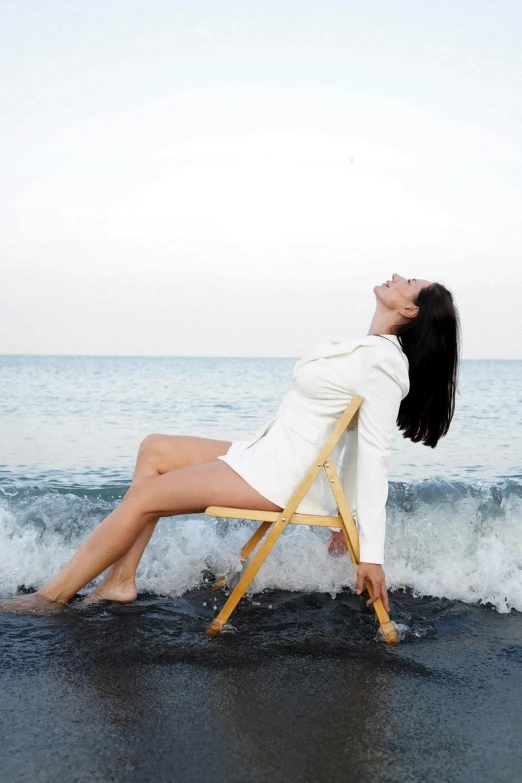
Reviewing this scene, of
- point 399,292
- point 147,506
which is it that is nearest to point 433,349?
point 399,292

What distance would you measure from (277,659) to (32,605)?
4.17 feet

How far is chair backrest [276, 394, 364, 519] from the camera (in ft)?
11.3

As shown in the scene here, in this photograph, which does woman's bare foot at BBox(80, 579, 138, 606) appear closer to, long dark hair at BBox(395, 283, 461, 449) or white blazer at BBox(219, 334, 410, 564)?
white blazer at BBox(219, 334, 410, 564)

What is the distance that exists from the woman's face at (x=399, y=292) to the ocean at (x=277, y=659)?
1.60m

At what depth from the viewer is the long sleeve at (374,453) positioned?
338 centimetres

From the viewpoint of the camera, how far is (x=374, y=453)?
134 inches

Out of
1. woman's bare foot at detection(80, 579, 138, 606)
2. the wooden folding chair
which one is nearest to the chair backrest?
the wooden folding chair

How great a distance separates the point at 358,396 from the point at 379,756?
152 cm

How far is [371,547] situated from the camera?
338 centimetres

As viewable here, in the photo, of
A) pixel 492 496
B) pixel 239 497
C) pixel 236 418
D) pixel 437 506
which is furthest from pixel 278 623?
pixel 236 418

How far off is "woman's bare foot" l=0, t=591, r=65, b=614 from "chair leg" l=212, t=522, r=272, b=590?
0.93 m

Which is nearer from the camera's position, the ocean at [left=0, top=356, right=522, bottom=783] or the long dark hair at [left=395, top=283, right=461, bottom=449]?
the ocean at [left=0, top=356, right=522, bottom=783]

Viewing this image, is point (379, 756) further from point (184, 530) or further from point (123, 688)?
point (184, 530)

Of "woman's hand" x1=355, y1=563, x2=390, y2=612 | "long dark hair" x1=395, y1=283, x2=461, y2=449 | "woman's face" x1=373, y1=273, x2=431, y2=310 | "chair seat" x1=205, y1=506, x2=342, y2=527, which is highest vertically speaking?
"woman's face" x1=373, y1=273, x2=431, y2=310
